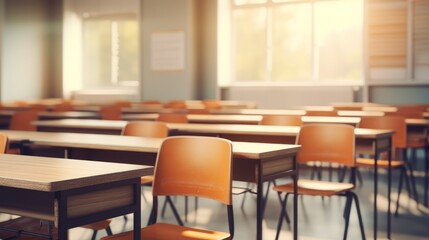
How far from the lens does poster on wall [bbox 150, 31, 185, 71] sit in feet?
36.0

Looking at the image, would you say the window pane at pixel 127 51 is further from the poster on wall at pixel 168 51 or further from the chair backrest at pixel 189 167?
the chair backrest at pixel 189 167

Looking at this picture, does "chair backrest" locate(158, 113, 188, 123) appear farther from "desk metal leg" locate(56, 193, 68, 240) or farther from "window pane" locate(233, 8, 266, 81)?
"window pane" locate(233, 8, 266, 81)

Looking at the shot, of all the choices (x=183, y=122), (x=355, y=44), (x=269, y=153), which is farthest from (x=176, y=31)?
(x=269, y=153)

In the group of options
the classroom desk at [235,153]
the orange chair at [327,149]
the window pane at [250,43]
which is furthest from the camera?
the window pane at [250,43]

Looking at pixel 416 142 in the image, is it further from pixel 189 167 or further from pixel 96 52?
pixel 96 52

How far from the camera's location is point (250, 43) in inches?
429

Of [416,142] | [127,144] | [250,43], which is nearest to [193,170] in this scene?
[127,144]

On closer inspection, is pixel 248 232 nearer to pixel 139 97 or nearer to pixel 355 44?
pixel 355 44

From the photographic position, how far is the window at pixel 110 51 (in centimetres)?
1203

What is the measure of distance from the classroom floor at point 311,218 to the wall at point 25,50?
7431mm

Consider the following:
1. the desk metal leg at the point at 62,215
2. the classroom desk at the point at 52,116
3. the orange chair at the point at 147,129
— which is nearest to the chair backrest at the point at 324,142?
the orange chair at the point at 147,129

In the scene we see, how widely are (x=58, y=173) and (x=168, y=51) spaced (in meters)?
9.40

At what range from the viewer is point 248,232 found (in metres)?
3.88

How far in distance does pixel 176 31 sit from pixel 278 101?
2423 millimetres
